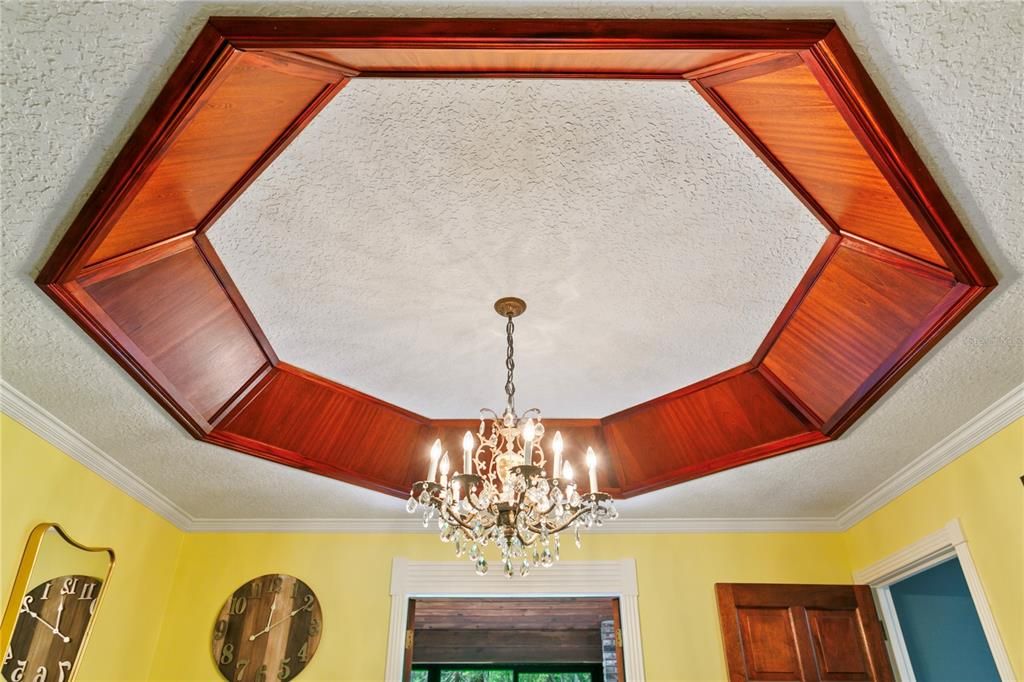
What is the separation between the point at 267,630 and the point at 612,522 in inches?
78.5

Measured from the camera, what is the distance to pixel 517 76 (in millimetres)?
1462

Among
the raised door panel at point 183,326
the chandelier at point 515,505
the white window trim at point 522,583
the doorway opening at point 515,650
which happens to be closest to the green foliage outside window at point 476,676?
the doorway opening at point 515,650

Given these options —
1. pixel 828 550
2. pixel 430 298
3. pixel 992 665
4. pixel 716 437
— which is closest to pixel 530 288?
pixel 430 298

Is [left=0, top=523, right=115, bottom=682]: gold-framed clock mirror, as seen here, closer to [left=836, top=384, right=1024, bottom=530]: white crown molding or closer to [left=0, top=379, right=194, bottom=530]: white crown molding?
[left=0, top=379, right=194, bottom=530]: white crown molding

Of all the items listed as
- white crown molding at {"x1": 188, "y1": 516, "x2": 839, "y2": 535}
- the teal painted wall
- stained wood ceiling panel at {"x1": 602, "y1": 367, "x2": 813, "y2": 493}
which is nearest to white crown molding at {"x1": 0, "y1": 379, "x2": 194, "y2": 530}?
white crown molding at {"x1": 188, "y1": 516, "x2": 839, "y2": 535}

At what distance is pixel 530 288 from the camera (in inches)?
88.0

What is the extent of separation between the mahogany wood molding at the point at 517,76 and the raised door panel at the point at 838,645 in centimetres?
119

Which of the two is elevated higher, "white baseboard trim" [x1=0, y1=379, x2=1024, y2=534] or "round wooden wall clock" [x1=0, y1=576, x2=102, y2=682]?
"white baseboard trim" [x1=0, y1=379, x2=1024, y2=534]

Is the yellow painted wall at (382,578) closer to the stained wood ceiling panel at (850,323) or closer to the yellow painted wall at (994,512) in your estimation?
Result: the yellow painted wall at (994,512)

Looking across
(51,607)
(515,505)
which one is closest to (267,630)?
(51,607)

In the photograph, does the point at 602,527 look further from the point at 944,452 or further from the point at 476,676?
the point at 476,676

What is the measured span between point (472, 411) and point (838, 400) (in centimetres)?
161

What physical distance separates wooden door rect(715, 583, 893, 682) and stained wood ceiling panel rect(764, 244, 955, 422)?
1.37m

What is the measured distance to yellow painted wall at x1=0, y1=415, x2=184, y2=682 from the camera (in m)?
2.37
